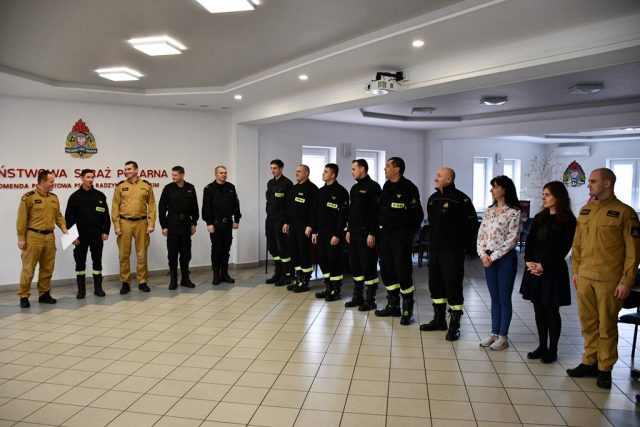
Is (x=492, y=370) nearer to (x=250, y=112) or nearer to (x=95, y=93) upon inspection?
(x=250, y=112)

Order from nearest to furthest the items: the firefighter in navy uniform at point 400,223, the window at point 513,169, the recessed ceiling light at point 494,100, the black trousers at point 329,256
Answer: the firefighter in navy uniform at point 400,223 → the black trousers at point 329,256 → the recessed ceiling light at point 494,100 → the window at point 513,169

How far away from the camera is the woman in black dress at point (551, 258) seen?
3.89 metres

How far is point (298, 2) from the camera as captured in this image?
370 cm

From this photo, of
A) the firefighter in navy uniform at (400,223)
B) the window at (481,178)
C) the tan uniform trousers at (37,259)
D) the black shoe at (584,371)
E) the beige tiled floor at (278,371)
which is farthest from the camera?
the window at (481,178)

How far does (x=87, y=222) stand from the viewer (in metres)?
6.39

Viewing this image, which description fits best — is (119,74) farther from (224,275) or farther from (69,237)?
(224,275)

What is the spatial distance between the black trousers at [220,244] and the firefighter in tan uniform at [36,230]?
7.04 ft

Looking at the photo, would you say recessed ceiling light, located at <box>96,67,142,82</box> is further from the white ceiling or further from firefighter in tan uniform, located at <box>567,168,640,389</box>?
firefighter in tan uniform, located at <box>567,168,640,389</box>

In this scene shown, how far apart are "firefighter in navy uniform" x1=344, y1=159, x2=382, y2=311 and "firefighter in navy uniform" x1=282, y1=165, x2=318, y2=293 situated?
99 cm

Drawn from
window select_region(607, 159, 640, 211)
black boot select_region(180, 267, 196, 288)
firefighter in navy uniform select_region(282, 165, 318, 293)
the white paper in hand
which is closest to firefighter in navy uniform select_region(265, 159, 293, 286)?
firefighter in navy uniform select_region(282, 165, 318, 293)

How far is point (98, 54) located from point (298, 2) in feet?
8.87

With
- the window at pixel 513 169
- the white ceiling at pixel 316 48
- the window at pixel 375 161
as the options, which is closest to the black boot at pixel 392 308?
the white ceiling at pixel 316 48

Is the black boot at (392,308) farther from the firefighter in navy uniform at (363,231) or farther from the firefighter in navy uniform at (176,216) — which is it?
the firefighter in navy uniform at (176,216)

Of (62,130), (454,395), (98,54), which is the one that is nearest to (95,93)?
(62,130)
